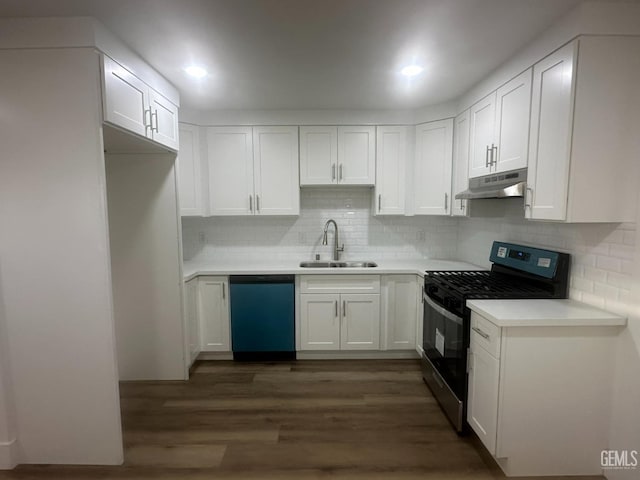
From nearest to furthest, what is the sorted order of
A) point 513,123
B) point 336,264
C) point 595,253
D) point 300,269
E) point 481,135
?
1. point 595,253
2. point 513,123
3. point 481,135
4. point 300,269
5. point 336,264

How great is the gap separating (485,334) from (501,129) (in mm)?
1465

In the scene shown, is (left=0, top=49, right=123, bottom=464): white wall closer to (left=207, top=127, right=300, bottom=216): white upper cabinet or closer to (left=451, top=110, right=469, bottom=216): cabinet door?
(left=207, top=127, right=300, bottom=216): white upper cabinet

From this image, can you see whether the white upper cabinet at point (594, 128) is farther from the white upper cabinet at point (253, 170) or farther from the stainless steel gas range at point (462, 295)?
the white upper cabinet at point (253, 170)

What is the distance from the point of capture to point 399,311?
305 cm

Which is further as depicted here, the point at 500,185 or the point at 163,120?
the point at 163,120

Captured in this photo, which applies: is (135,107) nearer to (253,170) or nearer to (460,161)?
(253,170)

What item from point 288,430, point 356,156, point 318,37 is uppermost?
point 318,37

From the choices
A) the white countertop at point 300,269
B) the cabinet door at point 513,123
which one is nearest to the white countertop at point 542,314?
the cabinet door at point 513,123

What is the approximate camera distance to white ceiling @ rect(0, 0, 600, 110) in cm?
150

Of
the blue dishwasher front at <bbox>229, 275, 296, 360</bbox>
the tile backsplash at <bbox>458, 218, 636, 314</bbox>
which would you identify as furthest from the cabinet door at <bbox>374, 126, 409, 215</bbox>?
the blue dishwasher front at <bbox>229, 275, 296, 360</bbox>

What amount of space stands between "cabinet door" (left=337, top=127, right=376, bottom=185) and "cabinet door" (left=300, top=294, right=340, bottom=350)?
125 centimetres

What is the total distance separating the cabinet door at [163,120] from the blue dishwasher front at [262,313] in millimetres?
1355

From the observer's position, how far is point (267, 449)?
1.96 meters

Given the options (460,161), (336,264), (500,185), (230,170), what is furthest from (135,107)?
(460,161)
